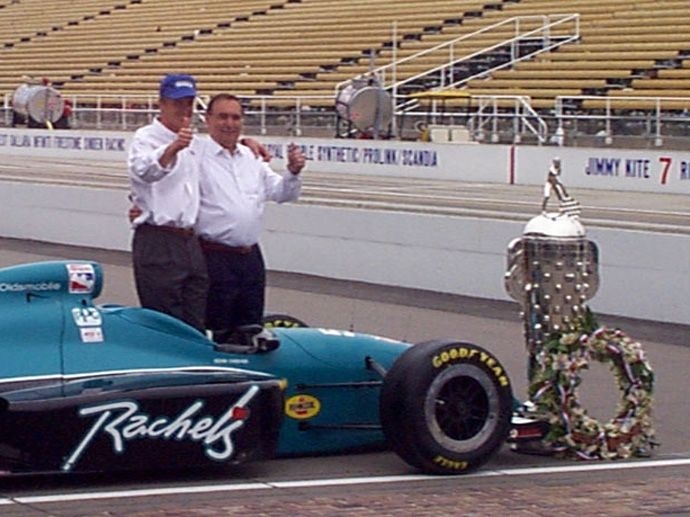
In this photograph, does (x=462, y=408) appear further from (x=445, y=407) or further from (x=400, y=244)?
(x=400, y=244)

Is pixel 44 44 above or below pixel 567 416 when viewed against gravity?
above

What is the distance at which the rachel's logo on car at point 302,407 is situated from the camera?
6.95 metres

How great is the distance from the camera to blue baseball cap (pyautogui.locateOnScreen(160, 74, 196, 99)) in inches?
285

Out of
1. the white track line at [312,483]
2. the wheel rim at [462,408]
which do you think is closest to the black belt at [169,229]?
the white track line at [312,483]

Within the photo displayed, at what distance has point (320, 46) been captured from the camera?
38469mm

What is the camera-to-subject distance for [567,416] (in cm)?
734

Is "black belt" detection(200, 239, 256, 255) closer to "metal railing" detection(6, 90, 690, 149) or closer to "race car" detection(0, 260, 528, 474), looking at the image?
"race car" detection(0, 260, 528, 474)

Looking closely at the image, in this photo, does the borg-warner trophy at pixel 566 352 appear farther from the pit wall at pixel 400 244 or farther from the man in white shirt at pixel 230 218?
the pit wall at pixel 400 244

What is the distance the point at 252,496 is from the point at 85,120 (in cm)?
3104

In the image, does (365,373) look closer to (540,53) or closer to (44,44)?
(540,53)

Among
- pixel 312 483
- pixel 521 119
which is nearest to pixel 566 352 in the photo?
→ pixel 312 483

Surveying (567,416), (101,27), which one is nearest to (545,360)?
(567,416)

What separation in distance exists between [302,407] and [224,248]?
3.33 ft

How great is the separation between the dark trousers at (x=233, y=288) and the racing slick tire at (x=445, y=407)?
3.68ft
